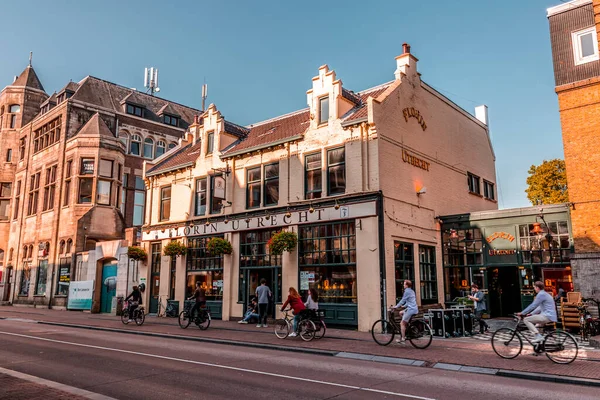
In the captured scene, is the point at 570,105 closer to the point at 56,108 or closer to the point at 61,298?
the point at 61,298

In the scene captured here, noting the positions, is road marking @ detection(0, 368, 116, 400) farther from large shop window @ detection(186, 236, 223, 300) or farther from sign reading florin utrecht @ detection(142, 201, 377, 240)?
large shop window @ detection(186, 236, 223, 300)

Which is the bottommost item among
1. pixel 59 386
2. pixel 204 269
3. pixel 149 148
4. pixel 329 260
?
pixel 59 386

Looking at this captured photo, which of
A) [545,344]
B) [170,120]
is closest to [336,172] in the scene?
[545,344]

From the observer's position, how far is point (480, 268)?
19.9 metres

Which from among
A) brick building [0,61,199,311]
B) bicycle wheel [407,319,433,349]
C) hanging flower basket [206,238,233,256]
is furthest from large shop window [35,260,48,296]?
Result: bicycle wheel [407,319,433,349]

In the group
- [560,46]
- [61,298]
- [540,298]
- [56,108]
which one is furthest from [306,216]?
[56,108]

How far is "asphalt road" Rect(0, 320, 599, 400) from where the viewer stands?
25.3ft

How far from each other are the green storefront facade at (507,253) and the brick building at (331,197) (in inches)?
32.3

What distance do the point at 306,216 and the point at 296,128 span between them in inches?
186

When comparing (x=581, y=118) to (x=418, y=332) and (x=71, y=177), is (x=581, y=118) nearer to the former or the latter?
(x=418, y=332)

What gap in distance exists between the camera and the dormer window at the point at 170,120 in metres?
42.6

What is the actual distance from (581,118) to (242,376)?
1615 cm

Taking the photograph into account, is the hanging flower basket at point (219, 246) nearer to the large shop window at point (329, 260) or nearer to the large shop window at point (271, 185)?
the large shop window at point (271, 185)

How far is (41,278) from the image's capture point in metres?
35.7
